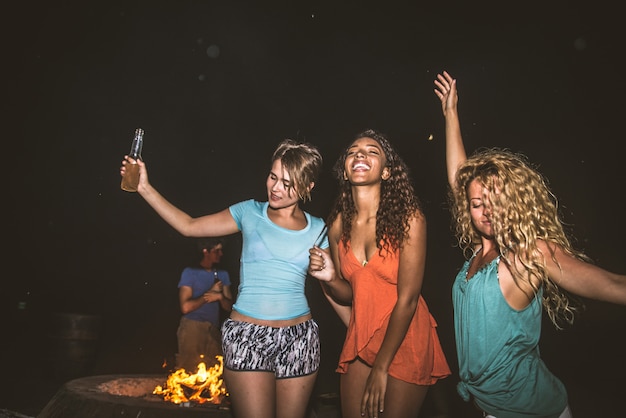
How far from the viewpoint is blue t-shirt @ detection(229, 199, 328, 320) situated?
2.49 metres

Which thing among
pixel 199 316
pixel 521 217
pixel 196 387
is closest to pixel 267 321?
pixel 521 217

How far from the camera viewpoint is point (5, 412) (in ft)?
15.3

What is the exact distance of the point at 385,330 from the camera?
2436mm

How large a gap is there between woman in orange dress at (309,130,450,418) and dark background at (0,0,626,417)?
14.0 ft

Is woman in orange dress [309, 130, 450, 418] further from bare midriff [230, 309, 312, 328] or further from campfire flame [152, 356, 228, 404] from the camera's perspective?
campfire flame [152, 356, 228, 404]

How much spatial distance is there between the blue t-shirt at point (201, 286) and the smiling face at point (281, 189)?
318 cm

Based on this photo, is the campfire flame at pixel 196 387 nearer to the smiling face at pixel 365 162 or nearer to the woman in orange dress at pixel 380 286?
the woman in orange dress at pixel 380 286

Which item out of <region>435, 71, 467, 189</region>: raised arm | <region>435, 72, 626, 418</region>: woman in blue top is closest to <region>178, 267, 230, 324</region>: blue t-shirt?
<region>435, 71, 467, 189</region>: raised arm

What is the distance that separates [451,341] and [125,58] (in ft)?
31.0

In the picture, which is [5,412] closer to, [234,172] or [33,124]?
[234,172]

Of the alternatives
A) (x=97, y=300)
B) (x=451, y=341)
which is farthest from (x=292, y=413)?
(x=97, y=300)

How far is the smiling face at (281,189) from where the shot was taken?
8.69 ft

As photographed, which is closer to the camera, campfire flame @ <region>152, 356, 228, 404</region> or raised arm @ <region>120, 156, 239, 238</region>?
raised arm @ <region>120, 156, 239, 238</region>

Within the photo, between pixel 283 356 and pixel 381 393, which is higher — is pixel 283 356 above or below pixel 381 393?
above
